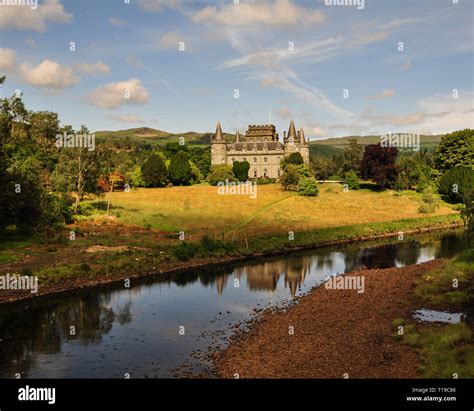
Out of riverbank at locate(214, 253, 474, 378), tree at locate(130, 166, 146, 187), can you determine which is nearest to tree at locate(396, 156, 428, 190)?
tree at locate(130, 166, 146, 187)

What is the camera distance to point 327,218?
66.7 metres

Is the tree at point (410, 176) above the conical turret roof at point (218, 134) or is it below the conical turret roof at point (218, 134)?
below

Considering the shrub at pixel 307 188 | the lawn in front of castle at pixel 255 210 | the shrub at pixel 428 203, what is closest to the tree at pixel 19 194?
the lawn in front of castle at pixel 255 210

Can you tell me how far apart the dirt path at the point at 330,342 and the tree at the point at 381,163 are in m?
56.0

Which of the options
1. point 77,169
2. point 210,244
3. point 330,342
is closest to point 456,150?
point 210,244

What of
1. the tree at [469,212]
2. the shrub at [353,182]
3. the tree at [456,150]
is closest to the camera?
the tree at [469,212]

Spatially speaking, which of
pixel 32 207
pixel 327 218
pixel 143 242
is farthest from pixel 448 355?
pixel 327 218

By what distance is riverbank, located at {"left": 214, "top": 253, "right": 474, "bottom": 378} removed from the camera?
66.0 ft

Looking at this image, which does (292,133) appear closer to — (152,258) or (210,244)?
(210,244)

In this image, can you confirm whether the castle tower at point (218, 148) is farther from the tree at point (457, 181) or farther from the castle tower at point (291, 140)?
the tree at point (457, 181)

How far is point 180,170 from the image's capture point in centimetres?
9856

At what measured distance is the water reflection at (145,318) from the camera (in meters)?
22.6

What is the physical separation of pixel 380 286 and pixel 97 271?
22.3 metres

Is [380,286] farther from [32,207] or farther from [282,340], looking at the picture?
[32,207]
